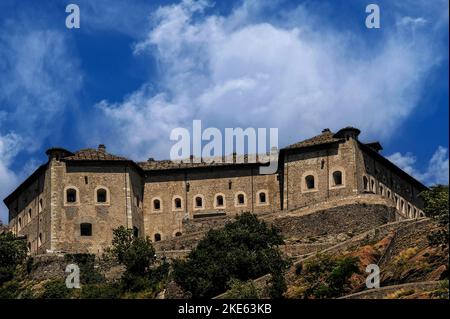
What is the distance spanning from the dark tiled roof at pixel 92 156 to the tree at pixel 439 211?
3210 centimetres

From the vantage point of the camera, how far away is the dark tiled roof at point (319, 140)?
85438 mm


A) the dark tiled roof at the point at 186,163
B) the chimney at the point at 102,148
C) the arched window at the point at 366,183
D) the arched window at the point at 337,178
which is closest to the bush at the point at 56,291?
the chimney at the point at 102,148

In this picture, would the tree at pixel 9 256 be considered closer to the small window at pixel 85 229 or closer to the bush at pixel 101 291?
the small window at pixel 85 229

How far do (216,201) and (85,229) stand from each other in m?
11.1

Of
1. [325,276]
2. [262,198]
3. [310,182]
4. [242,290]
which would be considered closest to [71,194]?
[262,198]

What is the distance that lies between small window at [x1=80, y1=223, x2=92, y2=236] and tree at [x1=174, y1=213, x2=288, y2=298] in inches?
683

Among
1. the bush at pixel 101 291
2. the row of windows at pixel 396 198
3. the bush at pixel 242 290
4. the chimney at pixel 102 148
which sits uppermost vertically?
the chimney at pixel 102 148

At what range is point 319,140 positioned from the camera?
8631cm

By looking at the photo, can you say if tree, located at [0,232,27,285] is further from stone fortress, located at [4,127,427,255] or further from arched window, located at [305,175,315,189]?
arched window, located at [305,175,315,189]

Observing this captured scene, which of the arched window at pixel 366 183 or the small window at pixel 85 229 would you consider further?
the small window at pixel 85 229

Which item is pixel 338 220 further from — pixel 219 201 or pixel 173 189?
pixel 173 189

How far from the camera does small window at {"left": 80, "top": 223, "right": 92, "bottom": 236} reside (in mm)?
85812

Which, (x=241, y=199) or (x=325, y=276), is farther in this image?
(x=241, y=199)
